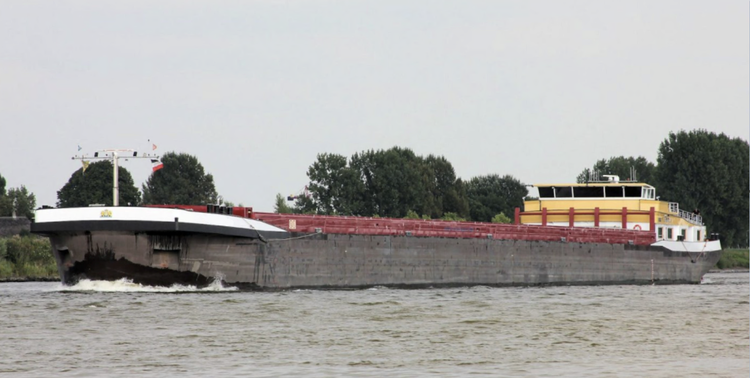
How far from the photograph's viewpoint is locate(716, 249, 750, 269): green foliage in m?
97.8

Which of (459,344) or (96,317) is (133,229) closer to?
(96,317)

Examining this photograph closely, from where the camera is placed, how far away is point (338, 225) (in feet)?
140

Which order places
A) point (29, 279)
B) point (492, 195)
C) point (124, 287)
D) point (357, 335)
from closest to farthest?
point (357, 335) → point (124, 287) → point (29, 279) → point (492, 195)

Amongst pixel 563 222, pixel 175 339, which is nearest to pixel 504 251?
pixel 563 222

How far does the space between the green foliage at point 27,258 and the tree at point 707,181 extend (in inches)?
2410

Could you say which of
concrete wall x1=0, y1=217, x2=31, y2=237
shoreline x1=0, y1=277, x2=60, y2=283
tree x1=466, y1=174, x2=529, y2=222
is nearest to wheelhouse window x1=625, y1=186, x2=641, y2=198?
shoreline x1=0, y1=277, x2=60, y2=283

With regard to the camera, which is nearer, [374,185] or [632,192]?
[632,192]

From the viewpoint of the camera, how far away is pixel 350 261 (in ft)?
140

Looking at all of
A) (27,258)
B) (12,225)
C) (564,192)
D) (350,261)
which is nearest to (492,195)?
(12,225)

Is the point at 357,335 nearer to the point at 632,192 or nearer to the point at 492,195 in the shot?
the point at 632,192

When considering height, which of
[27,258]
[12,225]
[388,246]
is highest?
[12,225]

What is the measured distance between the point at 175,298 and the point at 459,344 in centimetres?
1361

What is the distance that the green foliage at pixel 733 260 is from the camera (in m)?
97.8

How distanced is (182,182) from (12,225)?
110 feet
